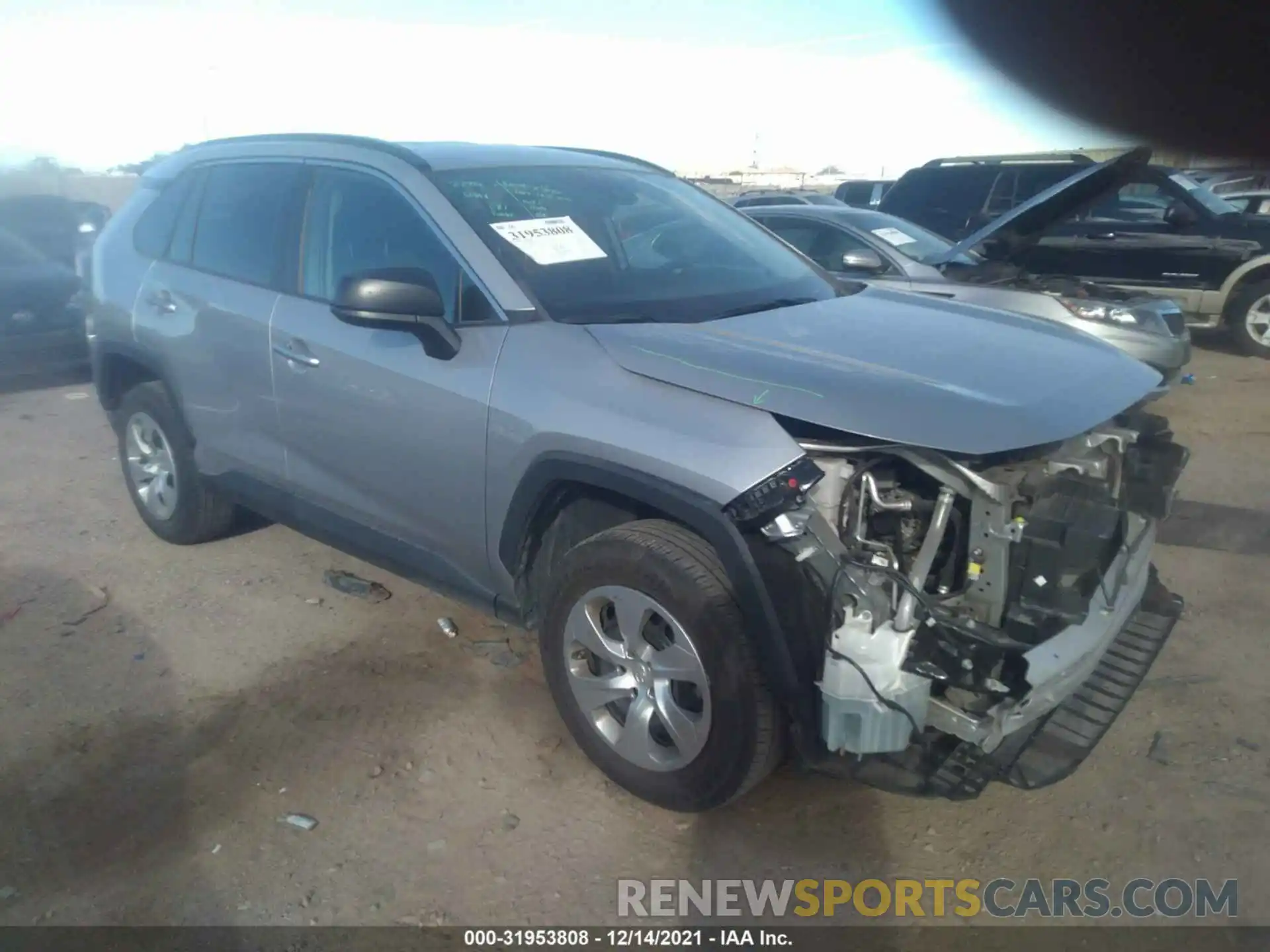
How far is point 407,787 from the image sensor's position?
3162 mm

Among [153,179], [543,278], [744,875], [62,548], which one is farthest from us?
[62,548]

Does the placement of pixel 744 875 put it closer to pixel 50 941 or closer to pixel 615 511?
pixel 615 511

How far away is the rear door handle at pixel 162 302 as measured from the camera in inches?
173

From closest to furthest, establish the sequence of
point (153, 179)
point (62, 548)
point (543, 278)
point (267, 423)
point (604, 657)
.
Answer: point (604, 657) < point (543, 278) < point (267, 423) < point (153, 179) < point (62, 548)

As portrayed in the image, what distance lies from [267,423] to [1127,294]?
6.65 metres

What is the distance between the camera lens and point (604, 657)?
3014 millimetres

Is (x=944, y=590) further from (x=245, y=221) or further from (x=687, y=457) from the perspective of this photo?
(x=245, y=221)

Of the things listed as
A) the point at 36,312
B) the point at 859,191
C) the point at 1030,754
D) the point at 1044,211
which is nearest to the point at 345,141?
the point at 1030,754

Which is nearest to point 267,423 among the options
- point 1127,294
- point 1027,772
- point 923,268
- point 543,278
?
point 543,278

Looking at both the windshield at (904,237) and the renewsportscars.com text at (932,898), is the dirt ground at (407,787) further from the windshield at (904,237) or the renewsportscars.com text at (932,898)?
the windshield at (904,237)

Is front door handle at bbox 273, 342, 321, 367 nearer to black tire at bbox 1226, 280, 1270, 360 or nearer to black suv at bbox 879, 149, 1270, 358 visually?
black suv at bbox 879, 149, 1270, 358

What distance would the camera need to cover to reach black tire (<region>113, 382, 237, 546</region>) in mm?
4625

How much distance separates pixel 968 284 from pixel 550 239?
4545 millimetres

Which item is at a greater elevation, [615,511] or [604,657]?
[615,511]
